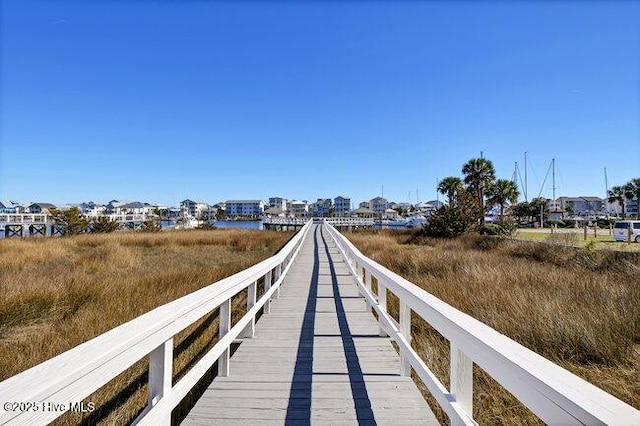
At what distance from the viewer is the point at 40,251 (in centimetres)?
1545

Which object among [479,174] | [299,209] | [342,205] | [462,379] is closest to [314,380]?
[462,379]

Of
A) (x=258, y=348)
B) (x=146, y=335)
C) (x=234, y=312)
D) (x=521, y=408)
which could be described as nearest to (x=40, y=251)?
(x=234, y=312)

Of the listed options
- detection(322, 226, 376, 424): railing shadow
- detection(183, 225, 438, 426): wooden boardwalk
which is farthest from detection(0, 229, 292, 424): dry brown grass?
detection(322, 226, 376, 424): railing shadow

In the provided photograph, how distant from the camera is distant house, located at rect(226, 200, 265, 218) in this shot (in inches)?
5930

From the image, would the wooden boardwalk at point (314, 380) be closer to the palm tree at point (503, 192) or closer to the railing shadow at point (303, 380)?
the railing shadow at point (303, 380)

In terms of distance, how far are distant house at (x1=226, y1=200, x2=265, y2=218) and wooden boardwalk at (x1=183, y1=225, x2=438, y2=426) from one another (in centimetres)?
14643

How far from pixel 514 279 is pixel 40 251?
62.0 ft

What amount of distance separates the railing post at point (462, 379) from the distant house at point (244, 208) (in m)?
150

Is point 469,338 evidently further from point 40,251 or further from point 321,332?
point 40,251

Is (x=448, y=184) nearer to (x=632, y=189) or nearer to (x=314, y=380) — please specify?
(x=632, y=189)

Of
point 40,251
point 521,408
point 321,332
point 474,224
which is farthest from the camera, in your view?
point 474,224

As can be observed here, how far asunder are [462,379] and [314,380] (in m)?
1.92

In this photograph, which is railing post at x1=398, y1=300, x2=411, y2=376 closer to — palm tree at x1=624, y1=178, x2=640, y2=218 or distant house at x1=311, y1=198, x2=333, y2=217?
palm tree at x1=624, y1=178, x2=640, y2=218

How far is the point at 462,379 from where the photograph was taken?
207 centimetres
